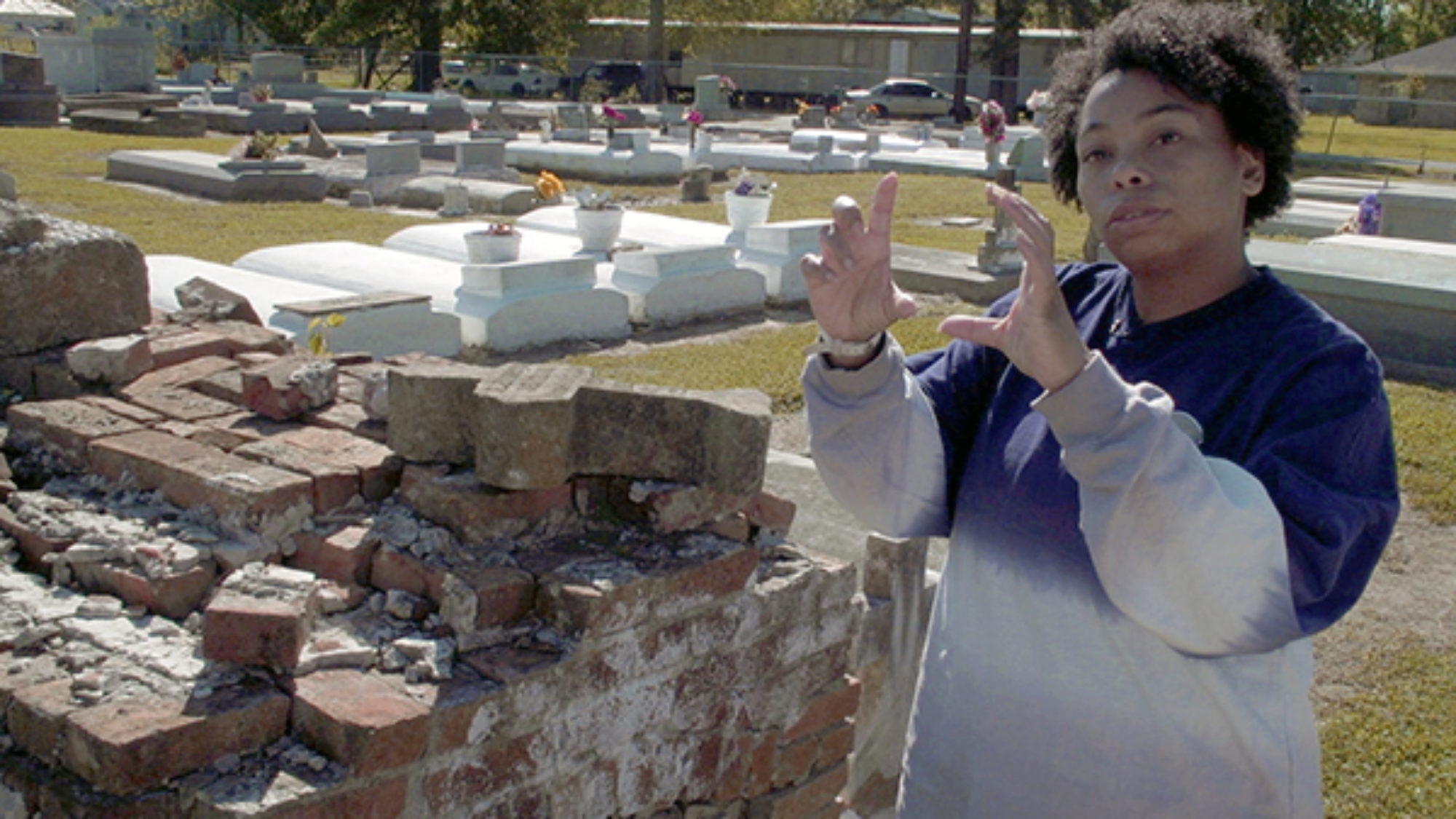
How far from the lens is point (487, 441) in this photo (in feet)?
8.22

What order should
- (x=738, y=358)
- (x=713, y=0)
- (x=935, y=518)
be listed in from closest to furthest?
(x=935, y=518) → (x=738, y=358) → (x=713, y=0)

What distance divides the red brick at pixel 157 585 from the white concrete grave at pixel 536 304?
6852mm

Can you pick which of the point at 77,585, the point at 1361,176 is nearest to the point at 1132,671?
the point at 77,585

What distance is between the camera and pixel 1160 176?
5.87 feet

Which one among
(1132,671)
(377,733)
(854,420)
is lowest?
(377,733)

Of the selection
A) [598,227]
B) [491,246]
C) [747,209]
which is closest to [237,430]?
[491,246]

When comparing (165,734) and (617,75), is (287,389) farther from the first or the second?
(617,75)

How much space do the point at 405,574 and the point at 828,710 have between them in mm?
1053

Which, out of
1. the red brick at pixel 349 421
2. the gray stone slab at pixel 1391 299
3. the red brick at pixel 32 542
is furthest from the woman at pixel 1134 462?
the gray stone slab at pixel 1391 299

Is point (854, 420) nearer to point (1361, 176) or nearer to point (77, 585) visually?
point (77, 585)

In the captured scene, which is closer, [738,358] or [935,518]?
[935,518]

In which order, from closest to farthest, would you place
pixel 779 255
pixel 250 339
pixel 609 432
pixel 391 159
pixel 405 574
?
1. pixel 405 574
2. pixel 609 432
3. pixel 250 339
4. pixel 779 255
5. pixel 391 159

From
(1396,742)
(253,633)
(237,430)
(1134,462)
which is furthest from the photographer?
(1396,742)

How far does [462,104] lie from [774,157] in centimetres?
971
